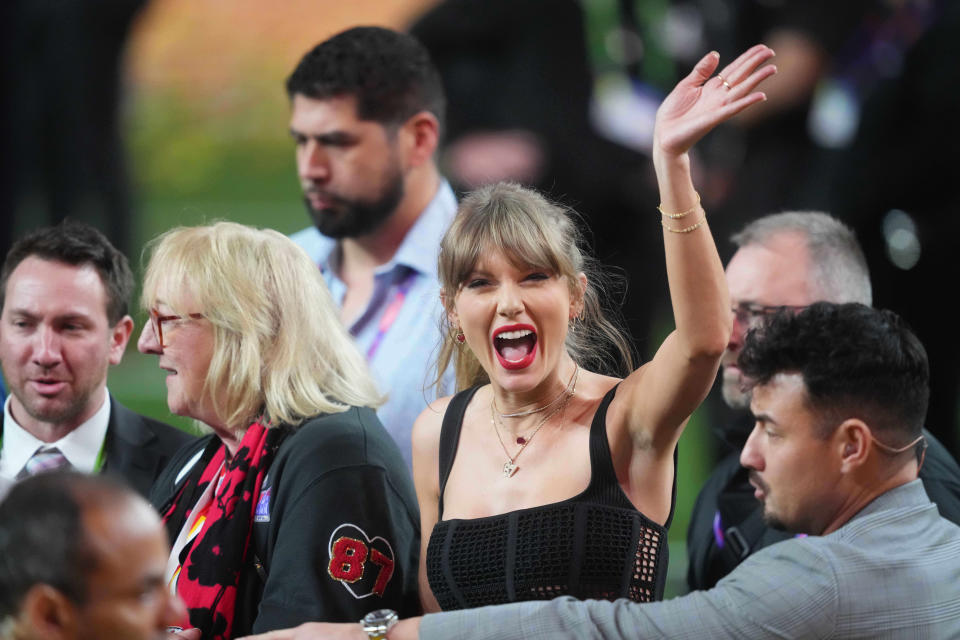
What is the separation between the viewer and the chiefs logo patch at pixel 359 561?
266 cm

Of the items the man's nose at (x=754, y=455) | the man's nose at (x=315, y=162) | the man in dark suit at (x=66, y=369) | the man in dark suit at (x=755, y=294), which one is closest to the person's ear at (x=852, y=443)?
the man's nose at (x=754, y=455)

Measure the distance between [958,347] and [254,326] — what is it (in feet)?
13.9

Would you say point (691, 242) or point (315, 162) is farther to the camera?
point (315, 162)

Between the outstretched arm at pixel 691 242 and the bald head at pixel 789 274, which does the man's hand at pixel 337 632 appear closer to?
the outstretched arm at pixel 691 242

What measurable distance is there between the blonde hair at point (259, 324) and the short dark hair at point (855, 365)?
1.01 m

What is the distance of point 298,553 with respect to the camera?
2.67 meters

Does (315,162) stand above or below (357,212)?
above

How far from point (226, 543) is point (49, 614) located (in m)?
0.97

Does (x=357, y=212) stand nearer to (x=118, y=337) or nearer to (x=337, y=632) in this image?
(x=118, y=337)

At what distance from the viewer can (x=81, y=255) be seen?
12.1ft

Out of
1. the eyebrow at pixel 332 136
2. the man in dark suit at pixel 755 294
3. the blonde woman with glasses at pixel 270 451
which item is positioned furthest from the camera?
the eyebrow at pixel 332 136

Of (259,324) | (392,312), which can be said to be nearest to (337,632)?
(259,324)

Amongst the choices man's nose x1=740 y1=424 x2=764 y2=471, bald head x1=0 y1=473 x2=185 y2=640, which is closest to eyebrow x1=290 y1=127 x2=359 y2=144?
man's nose x1=740 y1=424 x2=764 y2=471

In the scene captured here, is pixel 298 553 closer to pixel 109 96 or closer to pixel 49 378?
pixel 49 378
